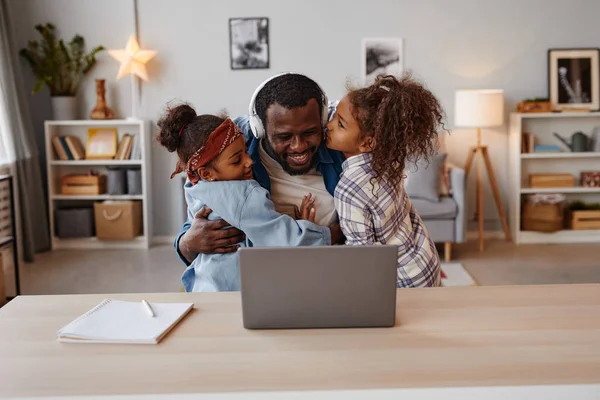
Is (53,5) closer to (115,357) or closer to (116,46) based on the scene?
(116,46)

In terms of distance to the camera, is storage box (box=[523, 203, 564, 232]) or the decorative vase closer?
storage box (box=[523, 203, 564, 232])

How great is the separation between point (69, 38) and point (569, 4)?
4.32 metres

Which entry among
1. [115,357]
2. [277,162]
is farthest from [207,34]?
→ [115,357]

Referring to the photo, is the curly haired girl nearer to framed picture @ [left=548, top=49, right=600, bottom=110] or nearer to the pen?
the pen

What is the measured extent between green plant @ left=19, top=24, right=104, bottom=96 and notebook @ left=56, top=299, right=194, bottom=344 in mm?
4560

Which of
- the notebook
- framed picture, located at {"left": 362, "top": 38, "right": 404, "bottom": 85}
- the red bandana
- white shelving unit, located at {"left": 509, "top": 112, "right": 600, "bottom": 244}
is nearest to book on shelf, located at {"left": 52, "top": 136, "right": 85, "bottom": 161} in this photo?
framed picture, located at {"left": 362, "top": 38, "right": 404, "bottom": 85}

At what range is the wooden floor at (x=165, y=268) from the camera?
4395 mm

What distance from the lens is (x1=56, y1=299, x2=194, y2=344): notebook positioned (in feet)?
4.36

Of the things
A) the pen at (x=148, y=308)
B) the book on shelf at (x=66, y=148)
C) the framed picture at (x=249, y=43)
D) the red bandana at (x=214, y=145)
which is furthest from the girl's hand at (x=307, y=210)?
the book on shelf at (x=66, y=148)

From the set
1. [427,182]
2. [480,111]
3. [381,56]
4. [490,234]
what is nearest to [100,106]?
[381,56]

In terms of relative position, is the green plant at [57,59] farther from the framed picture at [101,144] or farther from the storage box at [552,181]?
the storage box at [552,181]

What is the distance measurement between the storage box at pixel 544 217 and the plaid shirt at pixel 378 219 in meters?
3.97

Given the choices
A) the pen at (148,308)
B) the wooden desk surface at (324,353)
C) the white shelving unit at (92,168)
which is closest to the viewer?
the wooden desk surface at (324,353)

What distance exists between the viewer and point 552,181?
18.5 ft
